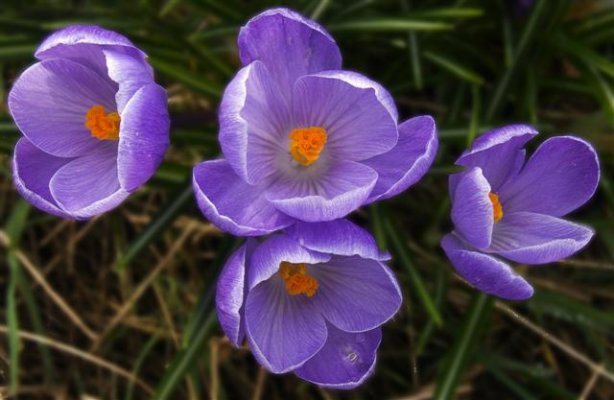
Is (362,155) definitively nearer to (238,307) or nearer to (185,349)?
(238,307)

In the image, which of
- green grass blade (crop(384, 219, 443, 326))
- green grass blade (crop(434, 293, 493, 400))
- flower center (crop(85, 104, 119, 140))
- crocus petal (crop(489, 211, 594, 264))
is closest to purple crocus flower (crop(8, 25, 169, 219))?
flower center (crop(85, 104, 119, 140))

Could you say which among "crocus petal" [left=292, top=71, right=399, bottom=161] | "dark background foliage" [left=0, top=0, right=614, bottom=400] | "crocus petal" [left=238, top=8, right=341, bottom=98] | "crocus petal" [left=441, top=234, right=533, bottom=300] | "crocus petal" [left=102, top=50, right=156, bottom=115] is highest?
"crocus petal" [left=238, top=8, right=341, bottom=98]

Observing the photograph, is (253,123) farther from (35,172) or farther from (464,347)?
(464,347)

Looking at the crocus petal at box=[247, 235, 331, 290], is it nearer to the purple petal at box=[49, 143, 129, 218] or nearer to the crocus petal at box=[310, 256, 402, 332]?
the crocus petal at box=[310, 256, 402, 332]

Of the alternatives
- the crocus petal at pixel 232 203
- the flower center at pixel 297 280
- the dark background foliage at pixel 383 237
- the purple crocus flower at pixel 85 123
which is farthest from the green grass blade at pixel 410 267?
the purple crocus flower at pixel 85 123

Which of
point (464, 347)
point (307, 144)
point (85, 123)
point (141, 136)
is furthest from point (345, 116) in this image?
point (464, 347)
